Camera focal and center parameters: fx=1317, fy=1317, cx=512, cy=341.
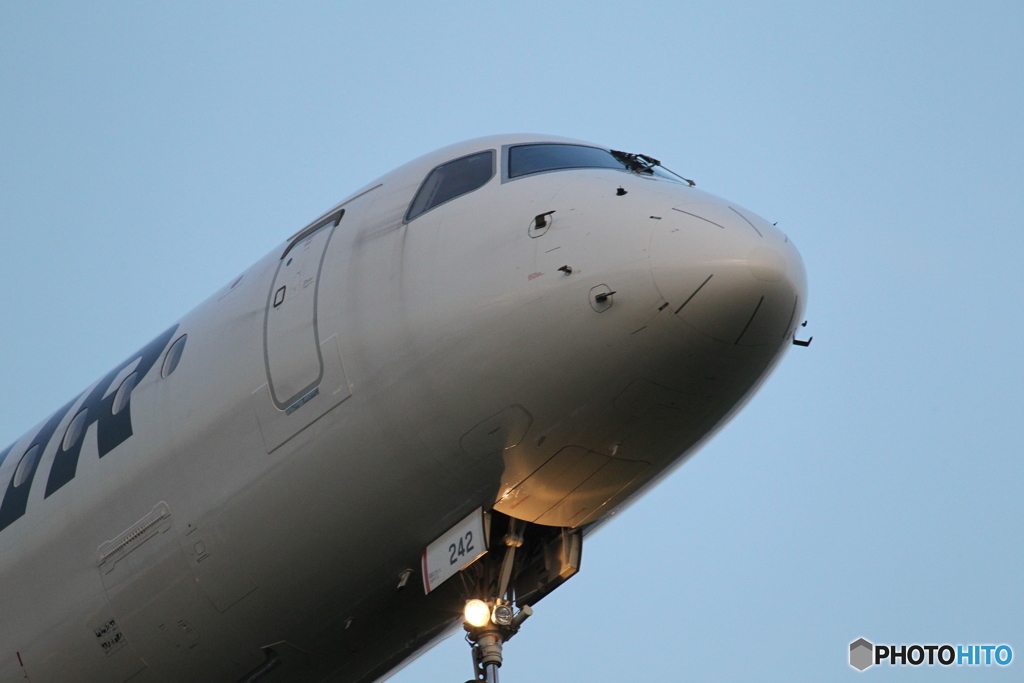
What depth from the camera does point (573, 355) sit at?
35.3 feet

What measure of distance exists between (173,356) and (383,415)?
138 inches

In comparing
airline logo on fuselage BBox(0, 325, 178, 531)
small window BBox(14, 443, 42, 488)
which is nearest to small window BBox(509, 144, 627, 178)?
airline logo on fuselage BBox(0, 325, 178, 531)

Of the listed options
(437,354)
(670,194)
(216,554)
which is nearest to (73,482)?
(216,554)

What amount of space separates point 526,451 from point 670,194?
259 centimetres

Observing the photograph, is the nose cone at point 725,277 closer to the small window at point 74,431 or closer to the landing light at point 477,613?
the landing light at point 477,613

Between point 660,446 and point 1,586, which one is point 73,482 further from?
point 660,446

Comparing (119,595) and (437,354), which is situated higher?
(437,354)

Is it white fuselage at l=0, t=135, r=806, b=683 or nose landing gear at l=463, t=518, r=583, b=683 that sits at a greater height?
white fuselage at l=0, t=135, r=806, b=683

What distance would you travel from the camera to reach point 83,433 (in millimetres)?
14500

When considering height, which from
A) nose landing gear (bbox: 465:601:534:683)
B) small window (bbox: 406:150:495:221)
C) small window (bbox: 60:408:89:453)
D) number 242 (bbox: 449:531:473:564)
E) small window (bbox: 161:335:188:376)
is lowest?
nose landing gear (bbox: 465:601:534:683)

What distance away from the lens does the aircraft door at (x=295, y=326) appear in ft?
39.4

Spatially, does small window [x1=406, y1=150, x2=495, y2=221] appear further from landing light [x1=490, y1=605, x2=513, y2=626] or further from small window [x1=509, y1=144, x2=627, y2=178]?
landing light [x1=490, y1=605, x2=513, y2=626]

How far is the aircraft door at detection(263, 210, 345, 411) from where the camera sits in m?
12.0

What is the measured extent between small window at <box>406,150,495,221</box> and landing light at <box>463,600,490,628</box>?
3599 millimetres
